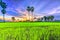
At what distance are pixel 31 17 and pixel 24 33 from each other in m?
0.29

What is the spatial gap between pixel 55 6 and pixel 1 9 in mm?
865

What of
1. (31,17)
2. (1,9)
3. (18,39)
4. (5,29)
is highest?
(1,9)

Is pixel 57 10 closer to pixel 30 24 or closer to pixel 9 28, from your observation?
pixel 30 24

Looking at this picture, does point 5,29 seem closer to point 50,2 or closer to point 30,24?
point 30,24

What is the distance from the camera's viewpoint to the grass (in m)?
1.98

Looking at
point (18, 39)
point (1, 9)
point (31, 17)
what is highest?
point (1, 9)

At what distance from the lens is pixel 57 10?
2107 millimetres

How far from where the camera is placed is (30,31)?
6.64 ft

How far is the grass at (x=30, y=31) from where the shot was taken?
1.98 meters

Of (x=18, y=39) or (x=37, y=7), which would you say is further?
(x=37, y=7)

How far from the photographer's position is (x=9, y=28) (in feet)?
Answer: 6.66

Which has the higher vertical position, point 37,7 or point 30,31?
point 37,7

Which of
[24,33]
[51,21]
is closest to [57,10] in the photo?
[51,21]

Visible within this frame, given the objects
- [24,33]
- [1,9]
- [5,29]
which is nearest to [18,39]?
[24,33]
